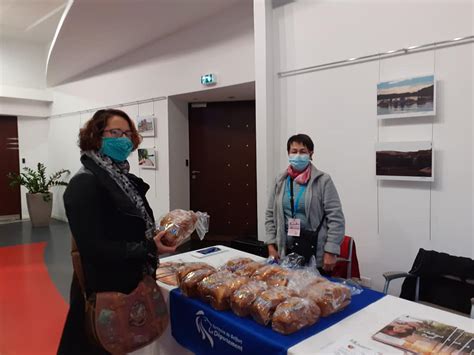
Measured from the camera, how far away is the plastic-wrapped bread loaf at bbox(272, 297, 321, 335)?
124cm

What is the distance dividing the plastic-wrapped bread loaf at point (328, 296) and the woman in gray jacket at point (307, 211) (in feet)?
2.25

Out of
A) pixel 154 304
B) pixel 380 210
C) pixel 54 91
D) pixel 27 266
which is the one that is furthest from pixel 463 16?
pixel 54 91

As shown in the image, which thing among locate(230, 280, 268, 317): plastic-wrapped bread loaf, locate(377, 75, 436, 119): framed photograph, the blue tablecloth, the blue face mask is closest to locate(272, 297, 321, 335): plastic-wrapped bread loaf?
the blue tablecloth

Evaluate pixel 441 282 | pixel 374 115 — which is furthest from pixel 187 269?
pixel 374 115

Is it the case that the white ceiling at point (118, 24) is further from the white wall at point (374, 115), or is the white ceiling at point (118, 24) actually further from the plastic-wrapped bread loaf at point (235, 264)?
the plastic-wrapped bread loaf at point (235, 264)

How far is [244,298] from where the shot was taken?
4.55 ft

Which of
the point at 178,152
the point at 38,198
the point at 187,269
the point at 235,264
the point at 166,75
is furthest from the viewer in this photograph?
the point at 38,198

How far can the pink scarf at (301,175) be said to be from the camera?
2.17 meters

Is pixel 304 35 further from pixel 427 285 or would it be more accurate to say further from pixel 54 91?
pixel 54 91

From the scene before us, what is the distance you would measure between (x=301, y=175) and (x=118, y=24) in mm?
3617

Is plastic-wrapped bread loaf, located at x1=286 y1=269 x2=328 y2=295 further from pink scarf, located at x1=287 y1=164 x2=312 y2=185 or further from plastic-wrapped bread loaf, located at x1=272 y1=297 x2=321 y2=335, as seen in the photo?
pink scarf, located at x1=287 y1=164 x2=312 y2=185

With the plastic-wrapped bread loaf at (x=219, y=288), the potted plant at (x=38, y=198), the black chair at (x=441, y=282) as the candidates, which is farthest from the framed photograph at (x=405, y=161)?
the potted plant at (x=38, y=198)

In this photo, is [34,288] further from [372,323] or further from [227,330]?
[372,323]

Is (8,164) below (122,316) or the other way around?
the other way around
